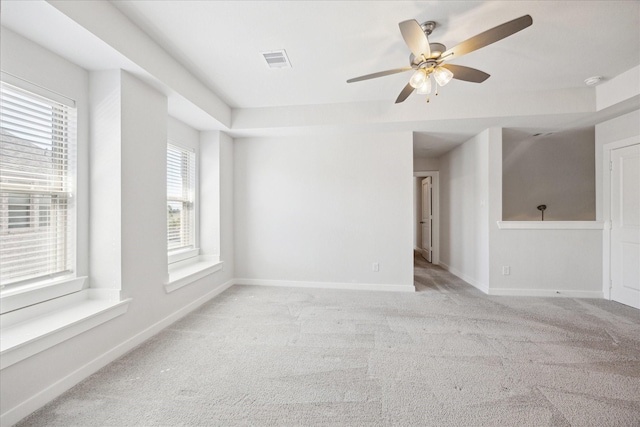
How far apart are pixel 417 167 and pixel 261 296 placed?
447cm

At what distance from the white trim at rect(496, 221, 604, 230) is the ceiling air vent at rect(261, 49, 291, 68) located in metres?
3.55

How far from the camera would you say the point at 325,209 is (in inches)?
161

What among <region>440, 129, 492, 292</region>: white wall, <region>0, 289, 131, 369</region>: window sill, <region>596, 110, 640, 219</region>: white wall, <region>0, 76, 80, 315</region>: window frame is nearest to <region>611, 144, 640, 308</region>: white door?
<region>596, 110, 640, 219</region>: white wall

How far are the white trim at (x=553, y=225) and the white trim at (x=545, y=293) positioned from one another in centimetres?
88

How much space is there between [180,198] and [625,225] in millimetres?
5864

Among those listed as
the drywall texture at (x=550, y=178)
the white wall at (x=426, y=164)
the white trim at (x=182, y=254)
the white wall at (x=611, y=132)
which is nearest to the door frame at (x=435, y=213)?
the white wall at (x=426, y=164)

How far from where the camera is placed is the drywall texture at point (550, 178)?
4746mm

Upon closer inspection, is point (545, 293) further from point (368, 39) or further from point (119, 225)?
point (119, 225)

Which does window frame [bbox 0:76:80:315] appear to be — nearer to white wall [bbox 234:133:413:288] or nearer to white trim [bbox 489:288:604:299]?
white wall [bbox 234:133:413:288]

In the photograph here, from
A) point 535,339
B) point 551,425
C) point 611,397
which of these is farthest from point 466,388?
point 535,339

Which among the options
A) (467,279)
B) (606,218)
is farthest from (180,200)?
(606,218)

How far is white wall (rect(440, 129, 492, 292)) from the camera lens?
151 inches

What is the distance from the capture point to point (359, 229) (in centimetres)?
404

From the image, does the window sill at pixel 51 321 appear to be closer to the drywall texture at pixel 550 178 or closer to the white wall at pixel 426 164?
the white wall at pixel 426 164
